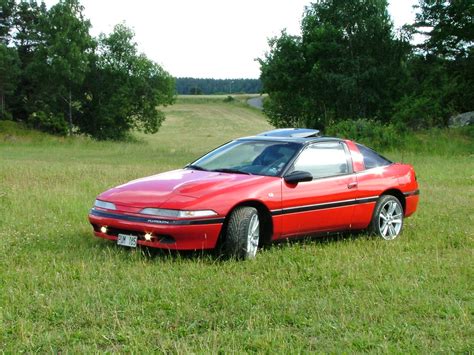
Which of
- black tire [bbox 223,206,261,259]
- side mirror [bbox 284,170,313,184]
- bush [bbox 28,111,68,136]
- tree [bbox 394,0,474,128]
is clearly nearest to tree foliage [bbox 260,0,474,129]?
tree [bbox 394,0,474,128]

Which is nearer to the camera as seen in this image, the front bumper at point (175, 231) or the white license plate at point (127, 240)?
the front bumper at point (175, 231)

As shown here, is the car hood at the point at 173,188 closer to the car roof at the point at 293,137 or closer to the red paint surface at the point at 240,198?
the red paint surface at the point at 240,198

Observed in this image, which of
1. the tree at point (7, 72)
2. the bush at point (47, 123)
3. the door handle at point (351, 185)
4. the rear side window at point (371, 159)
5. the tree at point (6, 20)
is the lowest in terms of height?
the bush at point (47, 123)

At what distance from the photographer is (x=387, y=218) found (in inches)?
336

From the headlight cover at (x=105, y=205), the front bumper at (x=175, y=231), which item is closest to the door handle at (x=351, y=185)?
the front bumper at (x=175, y=231)

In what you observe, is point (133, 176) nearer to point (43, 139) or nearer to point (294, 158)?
point (294, 158)

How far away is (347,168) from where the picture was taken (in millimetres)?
8234

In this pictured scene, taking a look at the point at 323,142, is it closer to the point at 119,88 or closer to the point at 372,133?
the point at 372,133

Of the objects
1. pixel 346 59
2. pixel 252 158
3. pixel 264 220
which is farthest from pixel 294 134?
pixel 346 59

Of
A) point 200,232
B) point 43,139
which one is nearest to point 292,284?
point 200,232

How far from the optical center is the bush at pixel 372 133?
2662cm

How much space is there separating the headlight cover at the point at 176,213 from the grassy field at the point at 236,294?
1.48ft

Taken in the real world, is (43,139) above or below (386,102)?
below

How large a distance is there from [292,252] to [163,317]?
2.55m
